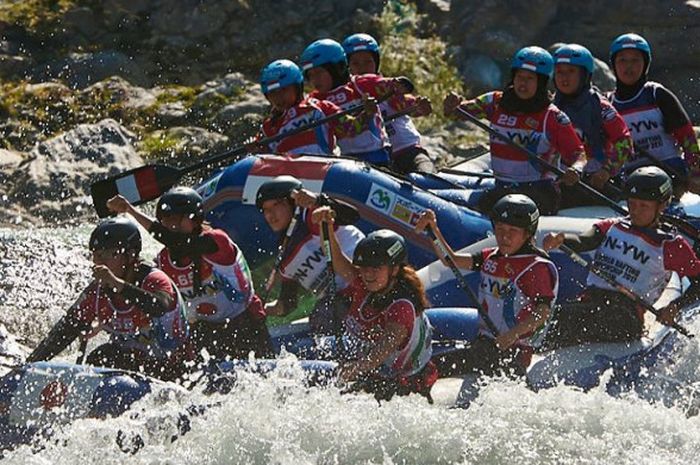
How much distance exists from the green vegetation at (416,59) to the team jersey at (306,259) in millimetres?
7592

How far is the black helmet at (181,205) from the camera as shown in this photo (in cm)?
870

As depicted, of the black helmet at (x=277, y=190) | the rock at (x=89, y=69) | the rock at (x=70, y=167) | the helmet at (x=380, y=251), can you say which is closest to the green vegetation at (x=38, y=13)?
the rock at (x=89, y=69)

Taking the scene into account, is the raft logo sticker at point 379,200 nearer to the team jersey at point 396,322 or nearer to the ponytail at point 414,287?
the team jersey at point 396,322

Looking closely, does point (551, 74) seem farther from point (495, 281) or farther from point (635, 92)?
point (495, 281)

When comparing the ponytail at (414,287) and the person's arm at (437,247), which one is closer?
the ponytail at (414,287)

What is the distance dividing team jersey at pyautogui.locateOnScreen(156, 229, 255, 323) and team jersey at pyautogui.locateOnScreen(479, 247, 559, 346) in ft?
5.08

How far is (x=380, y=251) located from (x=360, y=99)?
4139mm

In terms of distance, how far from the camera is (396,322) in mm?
7848

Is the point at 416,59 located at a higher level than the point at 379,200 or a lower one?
lower

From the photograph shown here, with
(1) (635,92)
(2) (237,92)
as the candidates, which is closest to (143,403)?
(1) (635,92)

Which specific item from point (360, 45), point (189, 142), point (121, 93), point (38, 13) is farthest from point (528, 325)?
point (38, 13)

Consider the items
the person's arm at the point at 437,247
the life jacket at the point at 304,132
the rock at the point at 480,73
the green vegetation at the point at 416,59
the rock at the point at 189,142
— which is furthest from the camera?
the rock at the point at 480,73

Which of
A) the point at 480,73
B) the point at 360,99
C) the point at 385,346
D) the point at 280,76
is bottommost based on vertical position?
the point at 480,73

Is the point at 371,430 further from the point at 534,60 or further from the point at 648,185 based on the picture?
the point at 534,60
